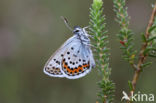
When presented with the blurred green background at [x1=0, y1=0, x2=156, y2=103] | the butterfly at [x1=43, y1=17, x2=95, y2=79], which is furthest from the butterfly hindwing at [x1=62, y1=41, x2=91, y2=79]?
the blurred green background at [x1=0, y1=0, x2=156, y2=103]

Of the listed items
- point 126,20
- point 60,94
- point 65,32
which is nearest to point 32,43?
point 65,32

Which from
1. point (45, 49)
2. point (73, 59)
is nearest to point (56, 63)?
point (73, 59)

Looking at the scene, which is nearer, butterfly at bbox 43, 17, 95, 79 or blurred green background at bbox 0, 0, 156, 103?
butterfly at bbox 43, 17, 95, 79

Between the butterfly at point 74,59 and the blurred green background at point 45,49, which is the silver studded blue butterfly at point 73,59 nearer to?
the butterfly at point 74,59

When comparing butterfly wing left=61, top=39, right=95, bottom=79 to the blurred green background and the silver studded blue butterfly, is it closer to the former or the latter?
the silver studded blue butterfly

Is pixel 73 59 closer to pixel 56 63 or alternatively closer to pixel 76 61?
pixel 76 61

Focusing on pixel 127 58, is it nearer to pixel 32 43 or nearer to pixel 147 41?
pixel 147 41
